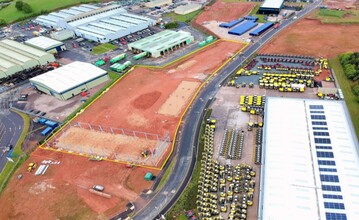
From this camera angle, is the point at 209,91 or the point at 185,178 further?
the point at 209,91

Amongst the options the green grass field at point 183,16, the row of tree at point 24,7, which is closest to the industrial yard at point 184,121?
the green grass field at point 183,16

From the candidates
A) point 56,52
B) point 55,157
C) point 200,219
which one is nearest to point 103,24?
point 56,52

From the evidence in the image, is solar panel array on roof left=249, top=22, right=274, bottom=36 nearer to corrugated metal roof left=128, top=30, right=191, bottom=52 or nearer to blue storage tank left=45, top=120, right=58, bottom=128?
corrugated metal roof left=128, top=30, right=191, bottom=52

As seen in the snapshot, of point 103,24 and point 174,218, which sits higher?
point 103,24

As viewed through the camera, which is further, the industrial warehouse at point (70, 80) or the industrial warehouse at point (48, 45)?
the industrial warehouse at point (48, 45)

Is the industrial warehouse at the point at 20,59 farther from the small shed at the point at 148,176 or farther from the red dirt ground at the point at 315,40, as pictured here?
the red dirt ground at the point at 315,40

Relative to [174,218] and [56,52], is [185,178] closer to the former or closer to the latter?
[174,218]
